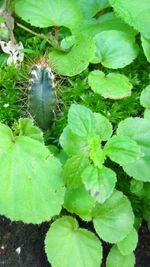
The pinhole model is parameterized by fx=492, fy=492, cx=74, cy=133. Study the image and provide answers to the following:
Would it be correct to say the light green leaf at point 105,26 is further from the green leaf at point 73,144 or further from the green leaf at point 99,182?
the green leaf at point 99,182

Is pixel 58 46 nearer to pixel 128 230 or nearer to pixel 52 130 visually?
pixel 52 130

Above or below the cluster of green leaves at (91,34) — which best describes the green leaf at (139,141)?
below

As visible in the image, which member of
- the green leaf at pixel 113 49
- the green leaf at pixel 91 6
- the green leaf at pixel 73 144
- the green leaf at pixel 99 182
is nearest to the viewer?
the green leaf at pixel 99 182

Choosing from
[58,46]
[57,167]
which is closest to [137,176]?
[57,167]

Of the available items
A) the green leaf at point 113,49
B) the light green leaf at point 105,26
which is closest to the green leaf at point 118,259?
the green leaf at point 113,49

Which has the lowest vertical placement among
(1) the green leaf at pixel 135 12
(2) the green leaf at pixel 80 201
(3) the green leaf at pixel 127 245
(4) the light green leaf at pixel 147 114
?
(3) the green leaf at pixel 127 245

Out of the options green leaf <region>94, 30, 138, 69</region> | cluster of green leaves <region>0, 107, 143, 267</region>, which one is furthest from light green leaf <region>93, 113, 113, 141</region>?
green leaf <region>94, 30, 138, 69</region>
